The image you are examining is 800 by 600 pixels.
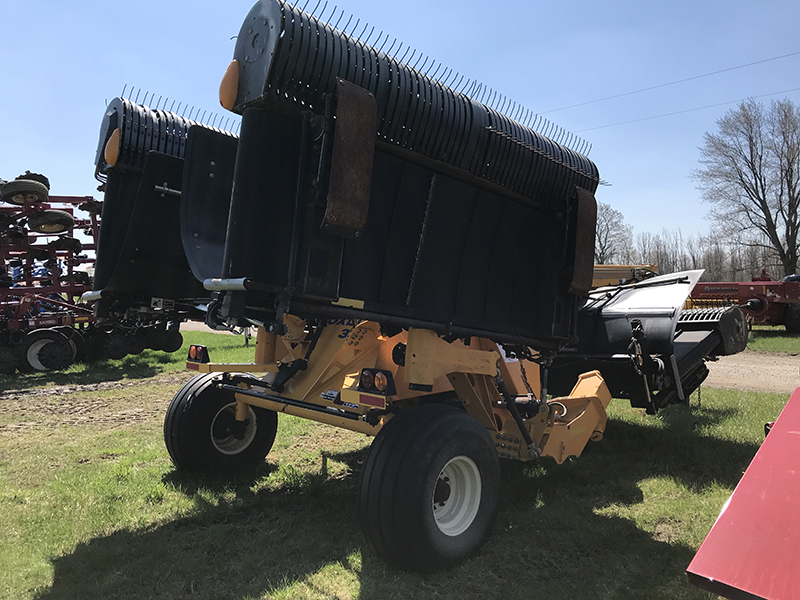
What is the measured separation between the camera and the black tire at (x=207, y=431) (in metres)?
5.14

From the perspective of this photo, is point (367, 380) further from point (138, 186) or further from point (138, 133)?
point (138, 133)

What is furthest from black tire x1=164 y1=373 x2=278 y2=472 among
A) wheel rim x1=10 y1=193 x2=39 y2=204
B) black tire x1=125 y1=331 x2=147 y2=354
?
black tire x1=125 y1=331 x2=147 y2=354

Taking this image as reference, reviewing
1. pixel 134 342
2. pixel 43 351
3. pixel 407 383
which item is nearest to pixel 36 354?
pixel 43 351

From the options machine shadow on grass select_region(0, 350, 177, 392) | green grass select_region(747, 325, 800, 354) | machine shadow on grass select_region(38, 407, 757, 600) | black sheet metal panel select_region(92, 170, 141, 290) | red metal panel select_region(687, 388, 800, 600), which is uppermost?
black sheet metal panel select_region(92, 170, 141, 290)

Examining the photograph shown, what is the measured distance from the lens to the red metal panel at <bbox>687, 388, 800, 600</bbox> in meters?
2.21

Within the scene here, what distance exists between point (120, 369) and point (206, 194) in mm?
10202

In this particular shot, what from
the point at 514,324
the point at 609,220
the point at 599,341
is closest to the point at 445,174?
the point at 514,324

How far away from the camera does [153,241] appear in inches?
192

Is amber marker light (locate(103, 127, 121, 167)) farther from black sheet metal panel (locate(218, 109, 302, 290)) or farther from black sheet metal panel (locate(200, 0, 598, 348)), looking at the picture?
black sheet metal panel (locate(218, 109, 302, 290))

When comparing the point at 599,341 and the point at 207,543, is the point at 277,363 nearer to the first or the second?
the point at 207,543

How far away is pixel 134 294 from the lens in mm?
4961

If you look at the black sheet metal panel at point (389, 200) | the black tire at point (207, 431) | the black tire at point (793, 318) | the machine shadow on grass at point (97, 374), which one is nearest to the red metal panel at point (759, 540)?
the black sheet metal panel at point (389, 200)

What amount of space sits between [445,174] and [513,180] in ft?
2.07

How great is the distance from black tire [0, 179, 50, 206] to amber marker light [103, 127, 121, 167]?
9156 mm
